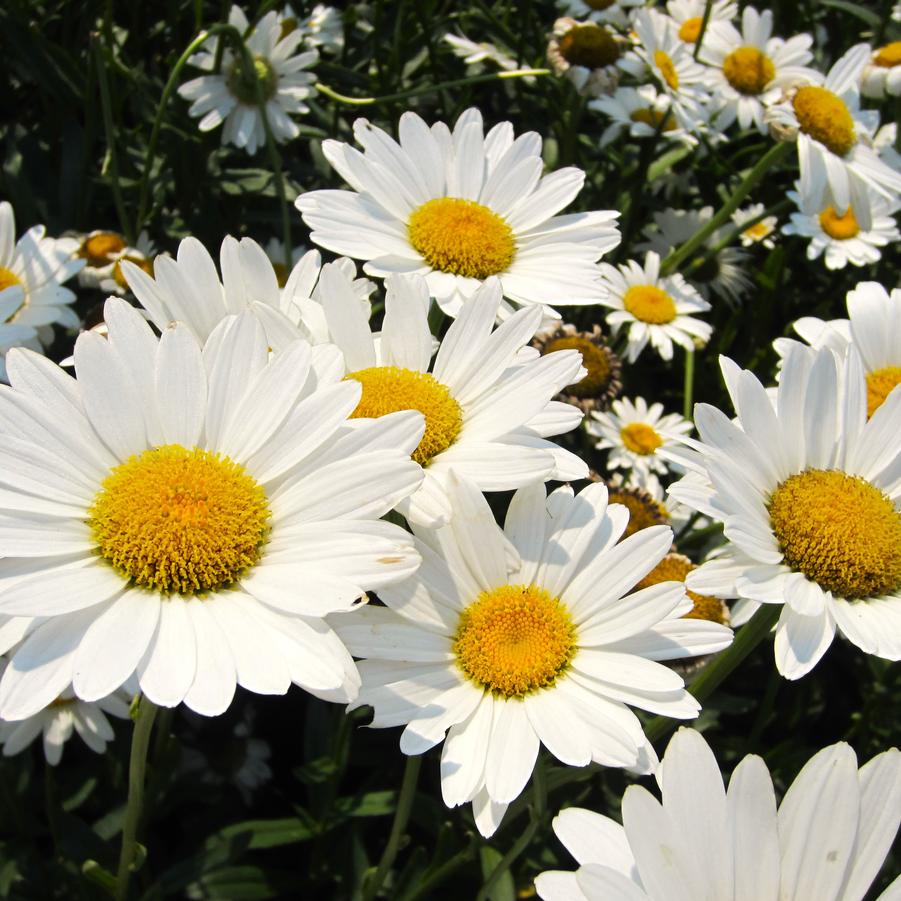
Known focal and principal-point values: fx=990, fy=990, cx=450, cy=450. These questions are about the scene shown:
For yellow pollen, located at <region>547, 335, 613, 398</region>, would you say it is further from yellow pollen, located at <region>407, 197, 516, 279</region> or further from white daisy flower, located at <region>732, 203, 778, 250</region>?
white daisy flower, located at <region>732, 203, 778, 250</region>

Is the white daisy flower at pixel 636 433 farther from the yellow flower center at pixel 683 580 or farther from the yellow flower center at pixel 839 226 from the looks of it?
the yellow flower center at pixel 839 226

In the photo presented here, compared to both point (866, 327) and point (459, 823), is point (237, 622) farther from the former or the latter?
point (866, 327)

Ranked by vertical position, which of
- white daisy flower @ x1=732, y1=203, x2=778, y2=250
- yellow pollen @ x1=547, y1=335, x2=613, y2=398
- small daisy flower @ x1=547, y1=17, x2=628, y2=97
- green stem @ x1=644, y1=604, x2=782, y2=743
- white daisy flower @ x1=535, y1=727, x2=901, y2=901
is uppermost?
small daisy flower @ x1=547, y1=17, x2=628, y2=97

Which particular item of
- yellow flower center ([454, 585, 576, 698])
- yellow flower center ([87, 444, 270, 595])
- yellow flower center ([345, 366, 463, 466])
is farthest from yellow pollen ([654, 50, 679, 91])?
yellow flower center ([87, 444, 270, 595])

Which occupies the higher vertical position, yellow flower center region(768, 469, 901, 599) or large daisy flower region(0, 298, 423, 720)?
large daisy flower region(0, 298, 423, 720)

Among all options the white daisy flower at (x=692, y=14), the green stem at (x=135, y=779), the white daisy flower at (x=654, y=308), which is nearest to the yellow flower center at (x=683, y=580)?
the green stem at (x=135, y=779)

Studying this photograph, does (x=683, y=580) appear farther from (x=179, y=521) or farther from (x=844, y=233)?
(x=844, y=233)

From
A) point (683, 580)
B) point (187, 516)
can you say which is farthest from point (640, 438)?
point (187, 516)
